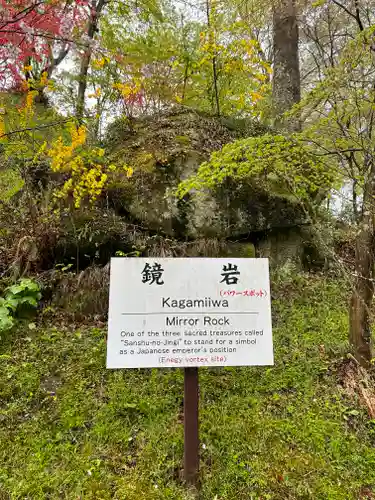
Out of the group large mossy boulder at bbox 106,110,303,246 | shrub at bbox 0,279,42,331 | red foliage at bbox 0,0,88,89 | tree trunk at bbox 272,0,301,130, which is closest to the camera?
red foliage at bbox 0,0,88,89

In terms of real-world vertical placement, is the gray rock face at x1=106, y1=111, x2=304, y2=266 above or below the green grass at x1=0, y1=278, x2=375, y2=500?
above

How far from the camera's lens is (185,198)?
469 centimetres

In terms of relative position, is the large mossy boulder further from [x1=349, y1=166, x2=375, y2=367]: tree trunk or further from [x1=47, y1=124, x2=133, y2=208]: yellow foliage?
[x1=349, y1=166, x2=375, y2=367]: tree trunk

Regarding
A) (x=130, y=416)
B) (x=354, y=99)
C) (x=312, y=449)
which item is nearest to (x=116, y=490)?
(x=130, y=416)

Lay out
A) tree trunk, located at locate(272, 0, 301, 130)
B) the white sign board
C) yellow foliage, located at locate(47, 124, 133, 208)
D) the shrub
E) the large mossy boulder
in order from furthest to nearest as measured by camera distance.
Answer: tree trunk, located at locate(272, 0, 301, 130) → the large mossy boulder → yellow foliage, located at locate(47, 124, 133, 208) → the shrub → the white sign board

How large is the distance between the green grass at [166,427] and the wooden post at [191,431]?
0.37 ft

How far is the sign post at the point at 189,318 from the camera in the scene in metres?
2.33

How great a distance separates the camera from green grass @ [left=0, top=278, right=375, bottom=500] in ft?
7.77

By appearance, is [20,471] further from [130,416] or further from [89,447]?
[130,416]

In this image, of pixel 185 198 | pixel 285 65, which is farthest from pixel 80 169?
pixel 285 65

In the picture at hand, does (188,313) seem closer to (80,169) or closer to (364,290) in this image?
(364,290)

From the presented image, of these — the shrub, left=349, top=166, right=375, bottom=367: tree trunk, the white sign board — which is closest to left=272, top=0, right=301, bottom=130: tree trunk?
left=349, top=166, right=375, bottom=367: tree trunk

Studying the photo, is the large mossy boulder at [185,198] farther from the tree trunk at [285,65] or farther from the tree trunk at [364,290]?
the tree trunk at [364,290]

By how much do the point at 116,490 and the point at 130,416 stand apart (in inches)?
24.2
